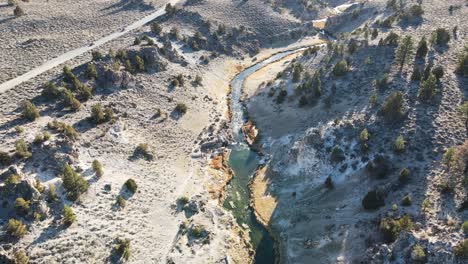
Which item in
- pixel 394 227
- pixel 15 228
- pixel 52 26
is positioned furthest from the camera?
pixel 52 26

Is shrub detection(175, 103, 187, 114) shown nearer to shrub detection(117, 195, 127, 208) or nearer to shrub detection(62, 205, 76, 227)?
shrub detection(117, 195, 127, 208)

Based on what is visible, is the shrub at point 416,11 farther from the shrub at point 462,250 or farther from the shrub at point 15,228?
the shrub at point 15,228

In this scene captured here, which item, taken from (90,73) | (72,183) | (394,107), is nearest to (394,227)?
(394,107)

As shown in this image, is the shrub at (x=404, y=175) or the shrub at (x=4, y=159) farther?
the shrub at (x=404, y=175)

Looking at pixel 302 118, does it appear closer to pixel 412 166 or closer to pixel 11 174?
pixel 412 166

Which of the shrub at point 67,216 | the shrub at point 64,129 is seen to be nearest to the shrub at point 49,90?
the shrub at point 64,129

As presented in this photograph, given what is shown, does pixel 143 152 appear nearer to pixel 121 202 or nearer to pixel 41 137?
pixel 121 202

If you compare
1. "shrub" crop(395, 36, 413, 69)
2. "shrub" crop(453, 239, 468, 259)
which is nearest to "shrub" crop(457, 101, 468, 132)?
"shrub" crop(395, 36, 413, 69)
